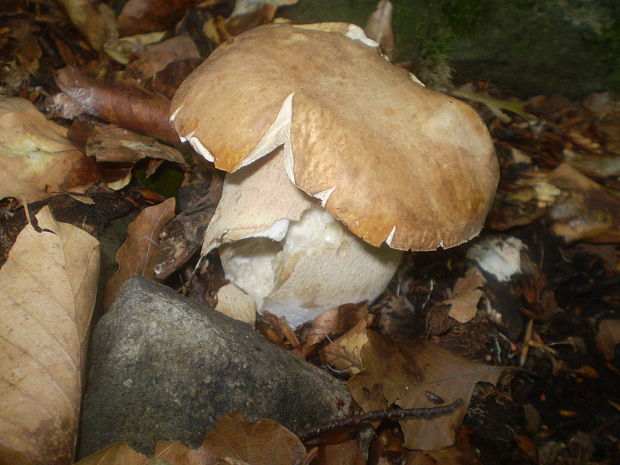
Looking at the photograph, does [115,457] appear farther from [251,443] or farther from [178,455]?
[251,443]

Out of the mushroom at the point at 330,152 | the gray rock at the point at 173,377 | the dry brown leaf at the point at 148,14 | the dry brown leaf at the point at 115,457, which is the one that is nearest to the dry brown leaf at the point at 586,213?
the mushroom at the point at 330,152

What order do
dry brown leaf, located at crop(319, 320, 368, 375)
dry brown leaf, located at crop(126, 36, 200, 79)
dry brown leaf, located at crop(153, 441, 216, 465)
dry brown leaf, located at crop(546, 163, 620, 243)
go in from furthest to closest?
dry brown leaf, located at crop(126, 36, 200, 79) < dry brown leaf, located at crop(546, 163, 620, 243) < dry brown leaf, located at crop(319, 320, 368, 375) < dry brown leaf, located at crop(153, 441, 216, 465)

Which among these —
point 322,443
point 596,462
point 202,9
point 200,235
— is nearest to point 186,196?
point 200,235

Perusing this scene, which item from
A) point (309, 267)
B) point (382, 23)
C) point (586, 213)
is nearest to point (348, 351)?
point (309, 267)

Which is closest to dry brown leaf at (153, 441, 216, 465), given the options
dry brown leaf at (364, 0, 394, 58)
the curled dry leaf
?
the curled dry leaf

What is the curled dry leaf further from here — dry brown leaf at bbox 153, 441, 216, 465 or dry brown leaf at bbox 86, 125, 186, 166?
dry brown leaf at bbox 153, 441, 216, 465
